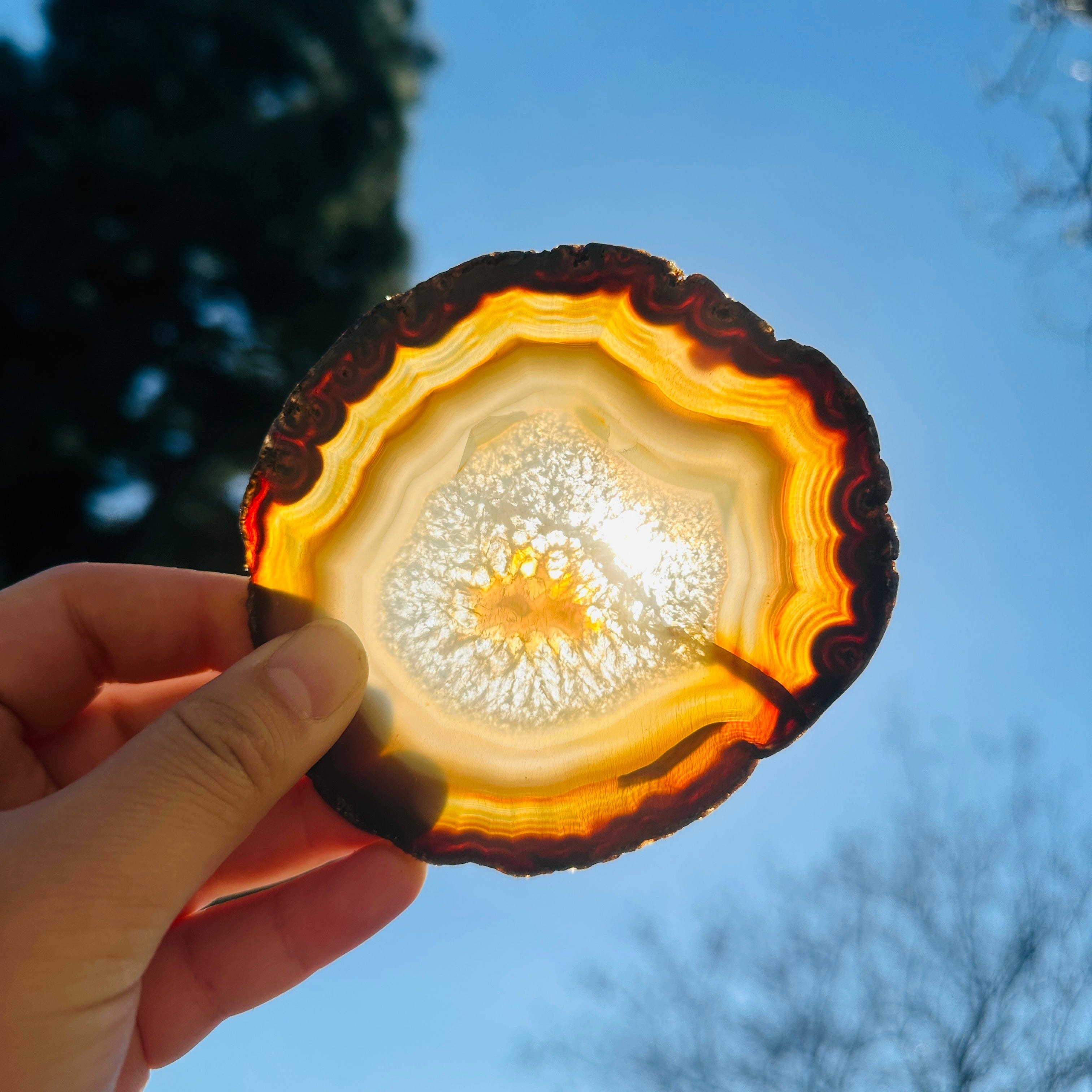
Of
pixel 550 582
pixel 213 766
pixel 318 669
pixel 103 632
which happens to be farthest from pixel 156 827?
pixel 103 632

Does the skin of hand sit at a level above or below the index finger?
below

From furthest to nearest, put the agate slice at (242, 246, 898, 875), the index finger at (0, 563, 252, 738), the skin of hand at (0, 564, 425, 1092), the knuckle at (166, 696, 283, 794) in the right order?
1. the index finger at (0, 563, 252, 738)
2. the agate slice at (242, 246, 898, 875)
3. the knuckle at (166, 696, 283, 794)
4. the skin of hand at (0, 564, 425, 1092)

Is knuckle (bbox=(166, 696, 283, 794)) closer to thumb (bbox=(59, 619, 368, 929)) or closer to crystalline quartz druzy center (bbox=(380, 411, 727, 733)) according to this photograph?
thumb (bbox=(59, 619, 368, 929))

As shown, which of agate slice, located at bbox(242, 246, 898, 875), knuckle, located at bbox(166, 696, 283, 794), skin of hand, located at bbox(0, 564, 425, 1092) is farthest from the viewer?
agate slice, located at bbox(242, 246, 898, 875)

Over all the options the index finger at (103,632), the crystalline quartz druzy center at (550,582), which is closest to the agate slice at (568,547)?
the crystalline quartz druzy center at (550,582)

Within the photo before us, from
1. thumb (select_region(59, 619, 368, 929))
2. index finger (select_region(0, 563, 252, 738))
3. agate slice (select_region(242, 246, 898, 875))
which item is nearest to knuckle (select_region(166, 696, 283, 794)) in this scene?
thumb (select_region(59, 619, 368, 929))

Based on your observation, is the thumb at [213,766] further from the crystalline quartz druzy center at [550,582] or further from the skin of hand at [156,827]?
the crystalline quartz druzy center at [550,582]

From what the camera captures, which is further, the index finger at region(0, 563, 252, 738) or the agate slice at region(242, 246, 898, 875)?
the index finger at region(0, 563, 252, 738)
